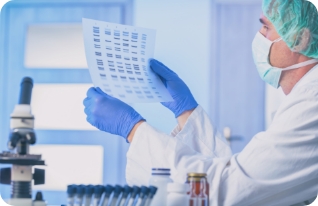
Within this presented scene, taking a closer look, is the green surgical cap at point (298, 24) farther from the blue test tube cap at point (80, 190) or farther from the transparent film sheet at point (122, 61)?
the blue test tube cap at point (80, 190)

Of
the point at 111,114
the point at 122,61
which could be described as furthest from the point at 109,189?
the point at 122,61

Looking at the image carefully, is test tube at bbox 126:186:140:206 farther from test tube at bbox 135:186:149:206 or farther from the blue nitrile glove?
the blue nitrile glove

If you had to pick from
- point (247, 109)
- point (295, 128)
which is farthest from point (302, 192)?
point (247, 109)

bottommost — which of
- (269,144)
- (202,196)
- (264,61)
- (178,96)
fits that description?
(202,196)

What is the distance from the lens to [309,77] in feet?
4.49

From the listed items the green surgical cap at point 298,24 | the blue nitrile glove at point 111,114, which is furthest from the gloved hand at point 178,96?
the green surgical cap at point 298,24

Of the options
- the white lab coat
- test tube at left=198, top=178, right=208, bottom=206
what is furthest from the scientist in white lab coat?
test tube at left=198, top=178, right=208, bottom=206

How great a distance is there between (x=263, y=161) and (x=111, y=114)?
414 millimetres

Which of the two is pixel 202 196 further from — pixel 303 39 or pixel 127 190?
pixel 303 39

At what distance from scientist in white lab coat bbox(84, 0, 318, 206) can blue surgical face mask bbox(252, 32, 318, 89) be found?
5 cm

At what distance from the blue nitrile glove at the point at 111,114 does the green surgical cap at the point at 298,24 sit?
19.1 inches

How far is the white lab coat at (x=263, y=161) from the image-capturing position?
3.96 feet

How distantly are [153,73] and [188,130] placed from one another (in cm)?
21

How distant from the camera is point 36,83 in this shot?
155cm
